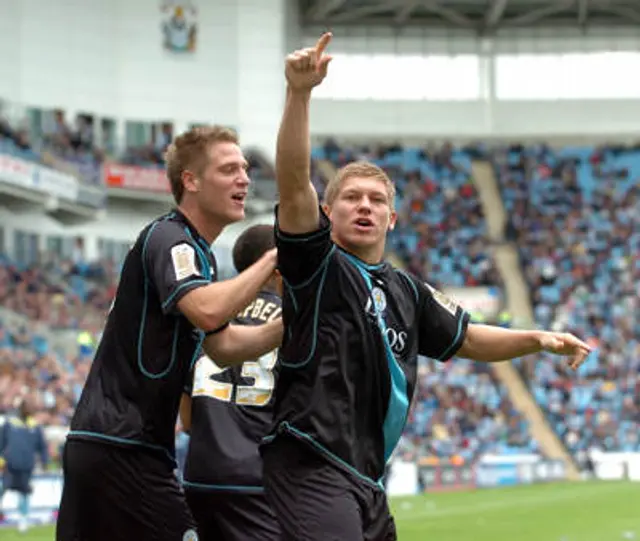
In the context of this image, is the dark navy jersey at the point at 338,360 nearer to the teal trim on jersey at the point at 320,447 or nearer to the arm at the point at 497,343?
the teal trim on jersey at the point at 320,447

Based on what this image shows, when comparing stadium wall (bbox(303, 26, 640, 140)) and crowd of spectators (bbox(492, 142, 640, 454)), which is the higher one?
stadium wall (bbox(303, 26, 640, 140))

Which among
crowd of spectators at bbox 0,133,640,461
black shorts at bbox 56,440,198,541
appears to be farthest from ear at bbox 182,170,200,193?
crowd of spectators at bbox 0,133,640,461

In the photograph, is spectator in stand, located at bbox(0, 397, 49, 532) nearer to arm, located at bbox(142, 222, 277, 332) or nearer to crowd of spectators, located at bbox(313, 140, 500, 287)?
arm, located at bbox(142, 222, 277, 332)

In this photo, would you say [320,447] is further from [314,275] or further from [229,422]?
[229,422]

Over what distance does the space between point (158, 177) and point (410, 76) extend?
13189mm

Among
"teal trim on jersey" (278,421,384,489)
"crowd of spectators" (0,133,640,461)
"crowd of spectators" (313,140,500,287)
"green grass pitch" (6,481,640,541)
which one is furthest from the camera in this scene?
"crowd of spectators" (313,140,500,287)

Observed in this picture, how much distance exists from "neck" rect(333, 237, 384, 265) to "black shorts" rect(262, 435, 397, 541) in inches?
32.7

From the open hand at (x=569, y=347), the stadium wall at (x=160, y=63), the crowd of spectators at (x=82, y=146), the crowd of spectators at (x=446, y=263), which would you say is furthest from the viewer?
the stadium wall at (x=160, y=63)

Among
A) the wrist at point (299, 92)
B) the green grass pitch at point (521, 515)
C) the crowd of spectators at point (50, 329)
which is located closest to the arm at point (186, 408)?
the wrist at point (299, 92)

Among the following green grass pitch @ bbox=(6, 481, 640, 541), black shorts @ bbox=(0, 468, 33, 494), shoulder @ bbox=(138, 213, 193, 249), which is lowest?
green grass pitch @ bbox=(6, 481, 640, 541)

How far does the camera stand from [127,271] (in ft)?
19.1

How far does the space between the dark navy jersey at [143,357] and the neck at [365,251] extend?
0.60 m

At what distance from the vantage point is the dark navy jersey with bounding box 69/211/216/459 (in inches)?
224

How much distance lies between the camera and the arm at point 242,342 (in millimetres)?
5613
